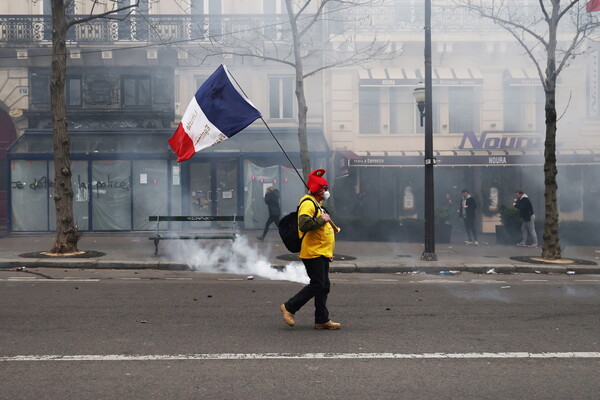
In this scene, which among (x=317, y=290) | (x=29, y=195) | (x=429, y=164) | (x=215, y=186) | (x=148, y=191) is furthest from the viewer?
(x=215, y=186)

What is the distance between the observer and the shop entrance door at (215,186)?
1933cm

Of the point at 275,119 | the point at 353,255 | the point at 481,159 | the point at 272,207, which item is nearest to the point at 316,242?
the point at 353,255

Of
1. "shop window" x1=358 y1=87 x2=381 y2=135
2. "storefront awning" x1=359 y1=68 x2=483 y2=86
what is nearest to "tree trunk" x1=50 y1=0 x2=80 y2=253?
"storefront awning" x1=359 y1=68 x2=483 y2=86

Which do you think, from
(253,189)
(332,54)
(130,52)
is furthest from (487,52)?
(130,52)

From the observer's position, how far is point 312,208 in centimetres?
578

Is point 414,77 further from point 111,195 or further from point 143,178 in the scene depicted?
point 111,195

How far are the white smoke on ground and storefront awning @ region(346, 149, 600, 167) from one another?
18.2ft

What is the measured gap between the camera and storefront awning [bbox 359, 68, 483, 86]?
19.6 meters

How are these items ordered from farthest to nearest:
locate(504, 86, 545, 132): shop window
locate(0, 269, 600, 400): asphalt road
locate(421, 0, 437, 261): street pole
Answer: locate(504, 86, 545, 132): shop window < locate(421, 0, 437, 261): street pole < locate(0, 269, 600, 400): asphalt road

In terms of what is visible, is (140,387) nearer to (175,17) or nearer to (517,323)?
(517,323)

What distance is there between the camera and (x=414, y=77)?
1964 cm

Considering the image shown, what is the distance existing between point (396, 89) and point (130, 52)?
8722mm

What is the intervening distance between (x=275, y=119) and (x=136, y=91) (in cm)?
455

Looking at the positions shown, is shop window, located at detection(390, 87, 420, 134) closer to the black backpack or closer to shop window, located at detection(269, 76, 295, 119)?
shop window, located at detection(269, 76, 295, 119)
